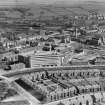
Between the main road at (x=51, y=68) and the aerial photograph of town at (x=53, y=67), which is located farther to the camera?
the main road at (x=51, y=68)

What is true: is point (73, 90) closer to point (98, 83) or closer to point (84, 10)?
point (98, 83)

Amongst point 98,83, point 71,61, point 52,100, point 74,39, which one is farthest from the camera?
point 74,39

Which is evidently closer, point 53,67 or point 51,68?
point 51,68

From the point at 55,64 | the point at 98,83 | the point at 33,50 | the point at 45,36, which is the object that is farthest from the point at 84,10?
the point at 98,83

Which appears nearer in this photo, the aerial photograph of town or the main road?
the aerial photograph of town

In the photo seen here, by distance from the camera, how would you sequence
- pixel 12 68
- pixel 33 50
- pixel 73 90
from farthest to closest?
1. pixel 33 50
2. pixel 12 68
3. pixel 73 90

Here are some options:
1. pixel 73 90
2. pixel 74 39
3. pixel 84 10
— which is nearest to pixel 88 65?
pixel 73 90

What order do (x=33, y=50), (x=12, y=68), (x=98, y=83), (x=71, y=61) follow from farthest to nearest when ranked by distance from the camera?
(x=33, y=50) → (x=71, y=61) → (x=12, y=68) → (x=98, y=83)

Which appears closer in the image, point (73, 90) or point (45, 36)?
point (73, 90)

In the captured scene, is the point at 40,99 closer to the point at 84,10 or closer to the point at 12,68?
the point at 12,68
